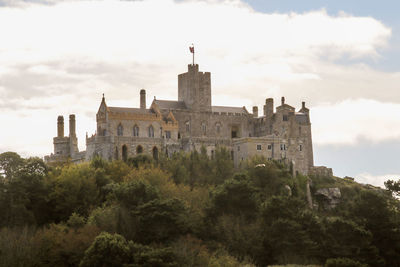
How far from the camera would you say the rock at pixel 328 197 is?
99875mm

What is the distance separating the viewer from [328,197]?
10031cm

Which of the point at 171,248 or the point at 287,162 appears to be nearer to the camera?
the point at 171,248

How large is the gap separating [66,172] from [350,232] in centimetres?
3187

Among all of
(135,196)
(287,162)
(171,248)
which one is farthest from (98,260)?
(287,162)

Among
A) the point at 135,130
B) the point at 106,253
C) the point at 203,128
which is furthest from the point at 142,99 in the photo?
the point at 106,253

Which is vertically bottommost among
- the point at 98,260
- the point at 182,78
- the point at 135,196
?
the point at 98,260

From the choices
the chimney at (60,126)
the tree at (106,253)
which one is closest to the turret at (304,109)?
the chimney at (60,126)

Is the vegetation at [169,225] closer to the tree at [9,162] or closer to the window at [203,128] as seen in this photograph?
the tree at [9,162]

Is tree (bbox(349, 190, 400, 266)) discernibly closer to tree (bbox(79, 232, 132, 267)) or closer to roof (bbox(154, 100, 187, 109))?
tree (bbox(79, 232, 132, 267))

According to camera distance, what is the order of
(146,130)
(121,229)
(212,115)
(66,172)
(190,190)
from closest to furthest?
(121,229) → (66,172) → (190,190) → (146,130) → (212,115)

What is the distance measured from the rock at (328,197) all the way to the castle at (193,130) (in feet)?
13.1

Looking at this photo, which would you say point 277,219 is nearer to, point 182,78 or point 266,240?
point 266,240

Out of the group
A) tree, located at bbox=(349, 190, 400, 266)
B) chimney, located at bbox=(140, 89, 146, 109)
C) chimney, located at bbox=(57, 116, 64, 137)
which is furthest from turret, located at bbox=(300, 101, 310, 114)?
chimney, located at bbox=(57, 116, 64, 137)

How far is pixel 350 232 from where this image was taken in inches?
2741
